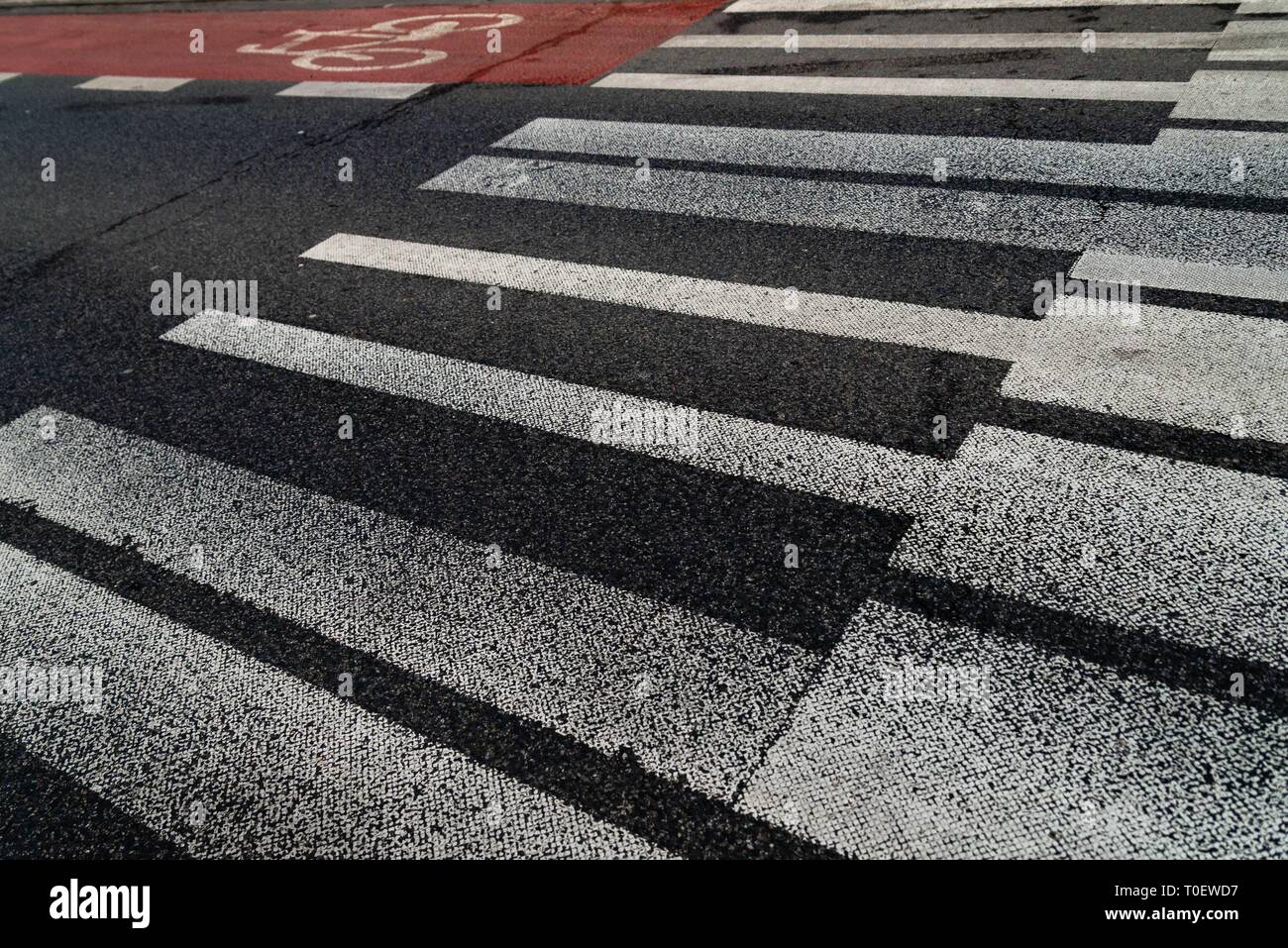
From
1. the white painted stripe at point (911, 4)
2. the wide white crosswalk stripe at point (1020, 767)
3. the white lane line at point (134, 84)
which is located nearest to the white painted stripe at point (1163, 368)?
the wide white crosswalk stripe at point (1020, 767)

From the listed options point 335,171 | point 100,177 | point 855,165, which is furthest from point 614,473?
point 100,177

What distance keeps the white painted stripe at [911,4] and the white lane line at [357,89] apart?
3241 millimetres

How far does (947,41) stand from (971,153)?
8.29 feet

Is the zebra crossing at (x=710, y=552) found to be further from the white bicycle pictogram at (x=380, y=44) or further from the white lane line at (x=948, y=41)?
the white bicycle pictogram at (x=380, y=44)

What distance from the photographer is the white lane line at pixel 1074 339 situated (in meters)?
3.58

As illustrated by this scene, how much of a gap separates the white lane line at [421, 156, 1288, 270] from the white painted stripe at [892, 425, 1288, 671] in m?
1.71

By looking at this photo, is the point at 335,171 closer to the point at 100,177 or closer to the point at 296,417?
the point at 100,177

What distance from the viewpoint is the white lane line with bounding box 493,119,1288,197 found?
17.0ft

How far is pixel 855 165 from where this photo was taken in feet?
19.2
